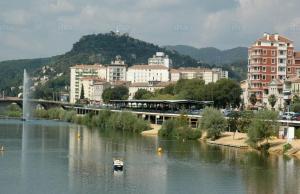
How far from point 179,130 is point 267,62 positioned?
35213mm

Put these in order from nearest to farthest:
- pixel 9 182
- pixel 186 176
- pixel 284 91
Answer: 1. pixel 9 182
2. pixel 186 176
3. pixel 284 91

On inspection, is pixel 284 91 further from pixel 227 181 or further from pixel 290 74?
pixel 227 181

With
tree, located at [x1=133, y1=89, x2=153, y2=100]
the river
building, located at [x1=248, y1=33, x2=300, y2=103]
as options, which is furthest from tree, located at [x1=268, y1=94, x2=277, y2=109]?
tree, located at [x1=133, y1=89, x2=153, y2=100]

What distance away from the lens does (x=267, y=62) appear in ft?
452

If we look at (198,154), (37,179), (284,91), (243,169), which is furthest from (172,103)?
(37,179)

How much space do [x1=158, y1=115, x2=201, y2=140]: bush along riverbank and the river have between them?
676cm

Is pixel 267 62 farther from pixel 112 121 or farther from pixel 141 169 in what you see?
pixel 141 169

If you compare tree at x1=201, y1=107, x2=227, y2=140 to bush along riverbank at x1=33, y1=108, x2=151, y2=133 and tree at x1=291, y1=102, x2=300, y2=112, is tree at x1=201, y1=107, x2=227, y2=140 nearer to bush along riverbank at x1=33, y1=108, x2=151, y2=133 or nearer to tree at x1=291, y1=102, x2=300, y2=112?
tree at x1=291, y1=102, x2=300, y2=112

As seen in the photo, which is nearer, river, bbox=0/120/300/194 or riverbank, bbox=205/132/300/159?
river, bbox=0/120/300/194

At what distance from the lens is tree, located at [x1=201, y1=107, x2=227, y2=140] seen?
97.7 m

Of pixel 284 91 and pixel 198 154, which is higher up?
pixel 284 91

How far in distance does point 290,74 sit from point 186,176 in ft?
262

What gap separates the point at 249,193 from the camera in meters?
56.5

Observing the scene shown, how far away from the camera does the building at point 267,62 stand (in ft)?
A: 449
